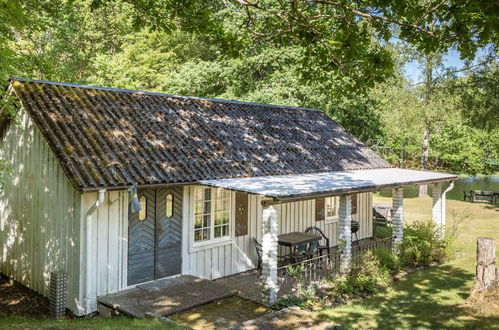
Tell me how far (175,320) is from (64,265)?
281 centimetres

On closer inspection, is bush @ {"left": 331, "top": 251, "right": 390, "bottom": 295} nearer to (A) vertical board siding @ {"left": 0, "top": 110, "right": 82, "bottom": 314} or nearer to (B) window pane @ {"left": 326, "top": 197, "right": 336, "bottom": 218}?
(B) window pane @ {"left": 326, "top": 197, "right": 336, "bottom": 218}

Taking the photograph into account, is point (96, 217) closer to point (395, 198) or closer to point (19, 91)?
point (19, 91)

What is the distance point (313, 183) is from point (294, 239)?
1.91 metres

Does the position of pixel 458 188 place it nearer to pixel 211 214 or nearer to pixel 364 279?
pixel 364 279

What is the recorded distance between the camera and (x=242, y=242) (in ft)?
39.3

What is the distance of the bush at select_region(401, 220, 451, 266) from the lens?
1307 cm

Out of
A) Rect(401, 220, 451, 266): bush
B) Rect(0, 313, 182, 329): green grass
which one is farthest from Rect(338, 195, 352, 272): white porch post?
Rect(0, 313, 182, 329): green grass

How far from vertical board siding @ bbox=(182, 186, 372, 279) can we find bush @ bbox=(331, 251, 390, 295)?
8.82ft

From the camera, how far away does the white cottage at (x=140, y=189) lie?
8.92 metres

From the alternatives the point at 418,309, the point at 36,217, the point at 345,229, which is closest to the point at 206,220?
the point at 345,229

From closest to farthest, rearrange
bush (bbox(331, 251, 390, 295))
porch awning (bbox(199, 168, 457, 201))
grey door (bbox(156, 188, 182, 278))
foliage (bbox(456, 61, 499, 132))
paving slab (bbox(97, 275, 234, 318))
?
paving slab (bbox(97, 275, 234, 318)) → porch awning (bbox(199, 168, 457, 201)) → grey door (bbox(156, 188, 182, 278)) → bush (bbox(331, 251, 390, 295)) → foliage (bbox(456, 61, 499, 132))

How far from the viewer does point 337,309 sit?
932 cm

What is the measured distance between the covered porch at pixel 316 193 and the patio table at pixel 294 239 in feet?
1.55

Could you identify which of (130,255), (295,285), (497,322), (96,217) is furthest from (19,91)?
(497,322)
